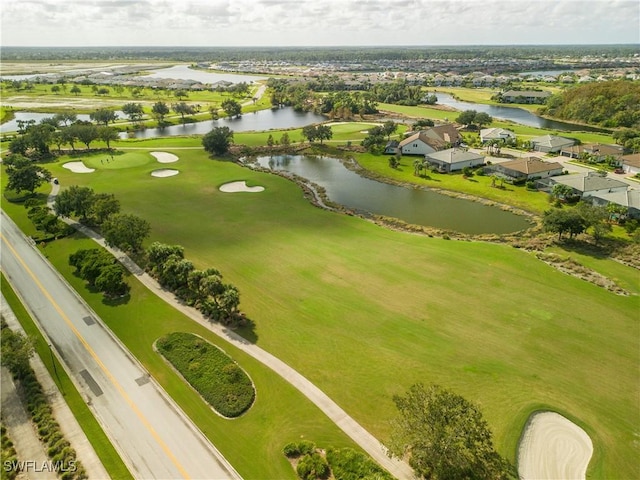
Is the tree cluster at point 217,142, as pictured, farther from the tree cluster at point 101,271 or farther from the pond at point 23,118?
the pond at point 23,118

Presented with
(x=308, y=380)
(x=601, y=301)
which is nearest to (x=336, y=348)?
(x=308, y=380)

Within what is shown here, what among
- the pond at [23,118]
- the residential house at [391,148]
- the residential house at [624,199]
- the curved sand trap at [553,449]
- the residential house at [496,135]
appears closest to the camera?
the curved sand trap at [553,449]

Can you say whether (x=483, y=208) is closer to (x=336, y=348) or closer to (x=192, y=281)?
(x=336, y=348)

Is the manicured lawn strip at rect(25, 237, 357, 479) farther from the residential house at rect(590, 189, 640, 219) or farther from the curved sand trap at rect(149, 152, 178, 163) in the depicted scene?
the curved sand trap at rect(149, 152, 178, 163)

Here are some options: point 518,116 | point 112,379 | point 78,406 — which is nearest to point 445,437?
point 112,379

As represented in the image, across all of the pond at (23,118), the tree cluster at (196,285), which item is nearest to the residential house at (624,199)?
the tree cluster at (196,285)

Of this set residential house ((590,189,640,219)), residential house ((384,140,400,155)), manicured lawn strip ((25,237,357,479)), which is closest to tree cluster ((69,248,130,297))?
manicured lawn strip ((25,237,357,479))
